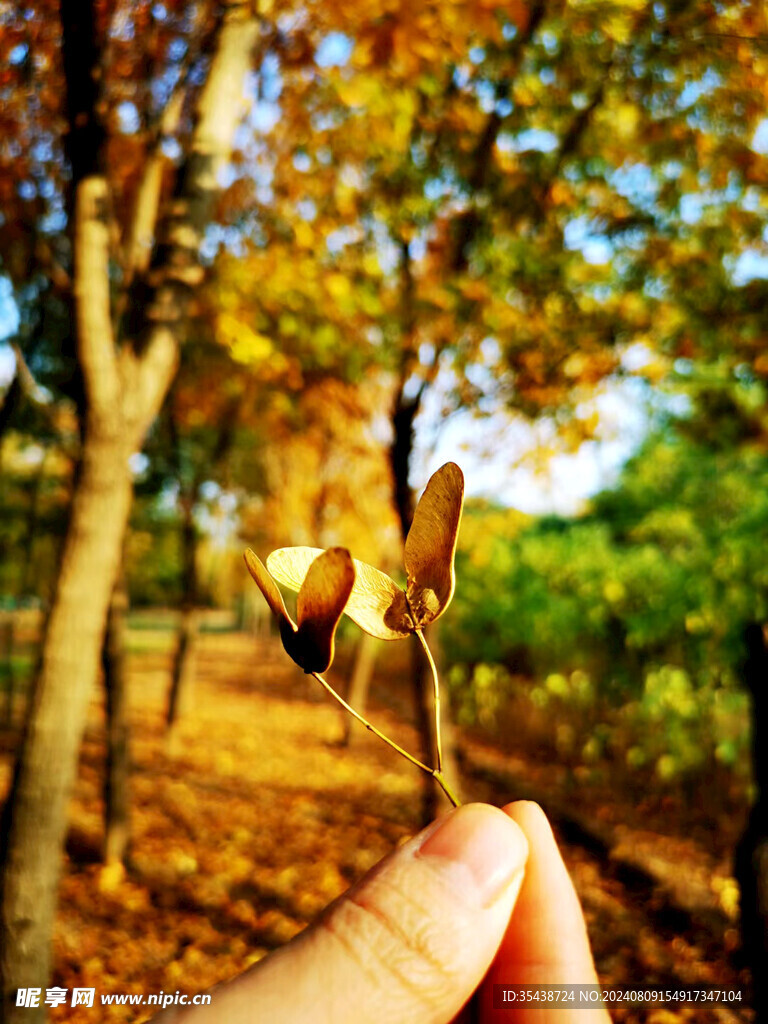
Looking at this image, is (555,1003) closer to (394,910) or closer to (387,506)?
(394,910)

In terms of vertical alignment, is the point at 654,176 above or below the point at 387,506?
above

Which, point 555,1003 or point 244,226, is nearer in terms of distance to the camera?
point 555,1003

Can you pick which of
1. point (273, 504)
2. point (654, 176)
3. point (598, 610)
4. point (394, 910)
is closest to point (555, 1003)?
point (394, 910)

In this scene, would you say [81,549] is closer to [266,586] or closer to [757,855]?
[266,586]

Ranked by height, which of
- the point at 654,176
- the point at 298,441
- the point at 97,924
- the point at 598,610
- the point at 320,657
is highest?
the point at 654,176

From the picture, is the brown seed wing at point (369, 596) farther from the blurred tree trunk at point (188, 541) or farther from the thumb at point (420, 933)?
the blurred tree trunk at point (188, 541)

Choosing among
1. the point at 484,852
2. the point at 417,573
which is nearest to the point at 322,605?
the point at 417,573

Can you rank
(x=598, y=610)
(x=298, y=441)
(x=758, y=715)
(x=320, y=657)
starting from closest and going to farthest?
(x=320, y=657) < (x=758, y=715) < (x=598, y=610) < (x=298, y=441)
